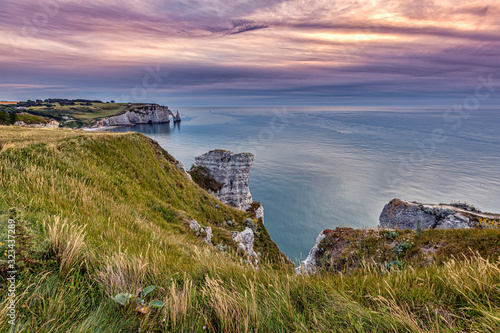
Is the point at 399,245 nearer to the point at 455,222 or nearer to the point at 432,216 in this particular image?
the point at 455,222

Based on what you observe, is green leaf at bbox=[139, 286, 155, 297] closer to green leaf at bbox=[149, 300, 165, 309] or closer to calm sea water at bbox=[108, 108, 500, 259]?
green leaf at bbox=[149, 300, 165, 309]

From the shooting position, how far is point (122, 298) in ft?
7.80

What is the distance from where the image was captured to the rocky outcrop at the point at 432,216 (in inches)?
1027

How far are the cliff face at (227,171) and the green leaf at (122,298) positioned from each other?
6201 centimetres

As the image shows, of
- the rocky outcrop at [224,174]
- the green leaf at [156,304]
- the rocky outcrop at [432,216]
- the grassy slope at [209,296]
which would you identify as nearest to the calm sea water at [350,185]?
the rocky outcrop at [224,174]

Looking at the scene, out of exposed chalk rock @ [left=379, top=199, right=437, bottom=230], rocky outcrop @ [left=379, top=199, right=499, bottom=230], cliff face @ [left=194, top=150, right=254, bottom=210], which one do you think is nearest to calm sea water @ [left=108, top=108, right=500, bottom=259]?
cliff face @ [left=194, top=150, right=254, bottom=210]

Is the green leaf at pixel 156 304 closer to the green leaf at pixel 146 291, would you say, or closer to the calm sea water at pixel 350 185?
the green leaf at pixel 146 291

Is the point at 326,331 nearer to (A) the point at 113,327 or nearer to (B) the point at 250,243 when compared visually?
(A) the point at 113,327

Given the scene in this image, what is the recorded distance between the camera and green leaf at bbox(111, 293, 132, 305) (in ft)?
7.61

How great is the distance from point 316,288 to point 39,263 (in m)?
3.73

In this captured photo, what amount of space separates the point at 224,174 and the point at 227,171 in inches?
50.2

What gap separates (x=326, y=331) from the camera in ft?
7.33

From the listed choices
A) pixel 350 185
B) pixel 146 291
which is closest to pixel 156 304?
pixel 146 291

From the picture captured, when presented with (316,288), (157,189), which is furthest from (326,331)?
(157,189)
